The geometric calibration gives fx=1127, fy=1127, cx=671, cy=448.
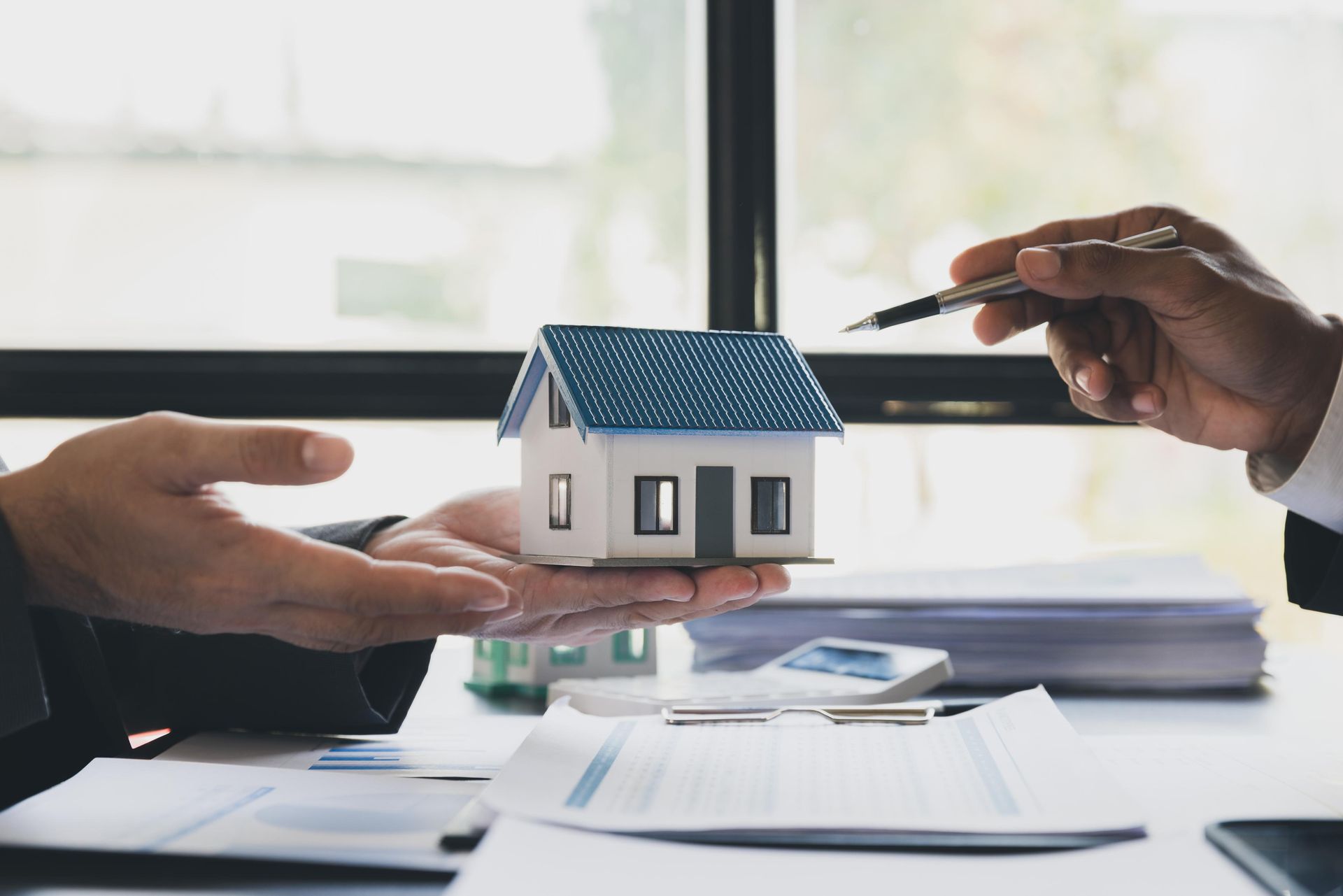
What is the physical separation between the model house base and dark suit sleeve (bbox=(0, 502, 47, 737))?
1.33 feet

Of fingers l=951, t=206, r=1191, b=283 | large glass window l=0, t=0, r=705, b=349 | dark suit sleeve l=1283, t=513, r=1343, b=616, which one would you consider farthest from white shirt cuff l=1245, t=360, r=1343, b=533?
large glass window l=0, t=0, r=705, b=349

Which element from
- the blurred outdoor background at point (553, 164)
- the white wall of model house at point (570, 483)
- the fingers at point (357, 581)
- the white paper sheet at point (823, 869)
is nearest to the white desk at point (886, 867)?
the white paper sheet at point (823, 869)

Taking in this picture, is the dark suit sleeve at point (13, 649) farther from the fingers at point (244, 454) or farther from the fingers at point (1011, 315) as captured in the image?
the fingers at point (1011, 315)

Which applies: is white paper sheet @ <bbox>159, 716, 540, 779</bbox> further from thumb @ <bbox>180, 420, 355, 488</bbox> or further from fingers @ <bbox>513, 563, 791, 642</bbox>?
thumb @ <bbox>180, 420, 355, 488</bbox>

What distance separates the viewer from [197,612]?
720 mm

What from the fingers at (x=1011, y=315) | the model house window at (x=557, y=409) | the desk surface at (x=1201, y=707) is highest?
the fingers at (x=1011, y=315)

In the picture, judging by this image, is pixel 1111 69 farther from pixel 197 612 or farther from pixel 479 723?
pixel 197 612

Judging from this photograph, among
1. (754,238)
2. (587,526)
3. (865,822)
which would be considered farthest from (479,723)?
(754,238)

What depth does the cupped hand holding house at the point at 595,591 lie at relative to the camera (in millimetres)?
923

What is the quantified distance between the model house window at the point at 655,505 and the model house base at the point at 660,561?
3 centimetres

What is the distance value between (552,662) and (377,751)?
0.34 metres

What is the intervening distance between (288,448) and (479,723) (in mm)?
524

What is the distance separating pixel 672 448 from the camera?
101 centimetres

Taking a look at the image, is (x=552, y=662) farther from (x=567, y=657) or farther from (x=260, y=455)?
(x=260, y=455)
